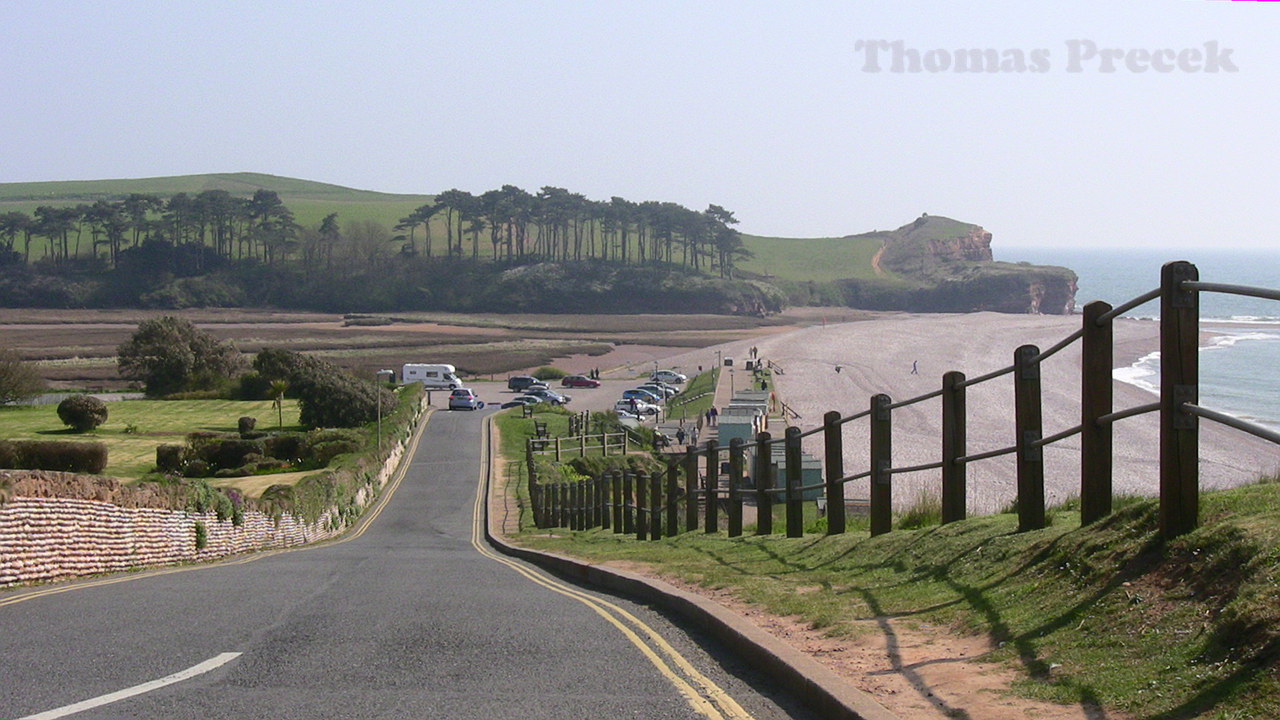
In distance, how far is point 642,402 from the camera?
77000mm

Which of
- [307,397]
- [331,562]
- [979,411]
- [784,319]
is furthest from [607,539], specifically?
[784,319]

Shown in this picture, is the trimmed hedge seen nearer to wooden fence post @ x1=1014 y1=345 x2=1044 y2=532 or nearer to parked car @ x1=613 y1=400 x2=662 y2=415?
parked car @ x1=613 y1=400 x2=662 y2=415

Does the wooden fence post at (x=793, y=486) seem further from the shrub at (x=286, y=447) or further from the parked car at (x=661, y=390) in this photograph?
the parked car at (x=661, y=390)

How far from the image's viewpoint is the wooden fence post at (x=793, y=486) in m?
13.7

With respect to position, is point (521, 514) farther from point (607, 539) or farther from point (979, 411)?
point (979, 411)

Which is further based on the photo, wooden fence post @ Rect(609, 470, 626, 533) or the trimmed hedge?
the trimmed hedge

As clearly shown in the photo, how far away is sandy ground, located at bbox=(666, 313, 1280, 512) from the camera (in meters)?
39.9

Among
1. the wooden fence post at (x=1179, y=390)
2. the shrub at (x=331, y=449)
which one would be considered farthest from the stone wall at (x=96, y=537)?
the shrub at (x=331, y=449)

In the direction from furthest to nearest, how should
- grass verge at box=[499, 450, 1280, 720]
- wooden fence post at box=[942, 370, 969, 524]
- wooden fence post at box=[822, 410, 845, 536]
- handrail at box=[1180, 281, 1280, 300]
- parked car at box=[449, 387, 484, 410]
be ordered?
parked car at box=[449, 387, 484, 410]
wooden fence post at box=[822, 410, 845, 536]
wooden fence post at box=[942, 370, 969, 524]
handrail at box=[1180, 281, 1280, 300]
grass verge at box=[499, 450, 1280, 720]

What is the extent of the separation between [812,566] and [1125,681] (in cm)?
561

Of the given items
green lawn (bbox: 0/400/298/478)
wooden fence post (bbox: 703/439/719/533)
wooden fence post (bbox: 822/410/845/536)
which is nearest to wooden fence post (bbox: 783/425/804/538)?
wooden fence post (bbox: 822/410/845/536)

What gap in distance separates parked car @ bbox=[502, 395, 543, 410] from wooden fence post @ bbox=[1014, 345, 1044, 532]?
221ft

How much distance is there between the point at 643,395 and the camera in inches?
3209

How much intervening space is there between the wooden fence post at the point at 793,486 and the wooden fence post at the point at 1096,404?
18.7ft
